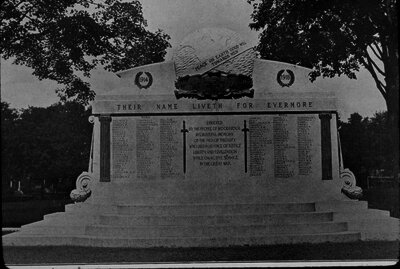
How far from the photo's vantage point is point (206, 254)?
7.82 m

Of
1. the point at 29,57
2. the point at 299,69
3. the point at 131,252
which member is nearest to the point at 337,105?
the point at 299,69

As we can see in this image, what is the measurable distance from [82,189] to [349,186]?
14.4ft

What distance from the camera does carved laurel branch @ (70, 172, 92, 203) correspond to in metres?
9.19

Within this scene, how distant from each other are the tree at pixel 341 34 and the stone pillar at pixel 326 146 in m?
0.73

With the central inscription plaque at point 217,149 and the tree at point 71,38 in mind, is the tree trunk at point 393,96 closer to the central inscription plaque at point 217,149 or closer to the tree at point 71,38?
the central inscription plaque at point 217,149

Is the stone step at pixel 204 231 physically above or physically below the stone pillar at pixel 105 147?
below

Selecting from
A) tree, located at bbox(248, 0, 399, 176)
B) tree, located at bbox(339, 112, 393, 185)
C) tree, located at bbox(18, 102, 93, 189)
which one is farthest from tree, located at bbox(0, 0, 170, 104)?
tree, located at bbox(339, 112, 393, 185)

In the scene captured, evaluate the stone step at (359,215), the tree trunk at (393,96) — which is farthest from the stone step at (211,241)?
A: the tree trunk at (393,96)

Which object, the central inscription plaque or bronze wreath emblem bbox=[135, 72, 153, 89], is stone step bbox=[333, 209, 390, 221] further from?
bronze wreath emblem bbox=[135, 72, 153, 89]

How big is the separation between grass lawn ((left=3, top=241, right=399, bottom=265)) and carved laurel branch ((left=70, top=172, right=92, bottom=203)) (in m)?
1.09

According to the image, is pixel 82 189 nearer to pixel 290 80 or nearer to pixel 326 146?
pixel 290 80

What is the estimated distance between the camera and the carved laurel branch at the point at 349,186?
30.0ft

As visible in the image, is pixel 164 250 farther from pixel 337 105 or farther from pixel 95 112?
pixel 337 105

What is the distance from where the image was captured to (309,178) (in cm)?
920
